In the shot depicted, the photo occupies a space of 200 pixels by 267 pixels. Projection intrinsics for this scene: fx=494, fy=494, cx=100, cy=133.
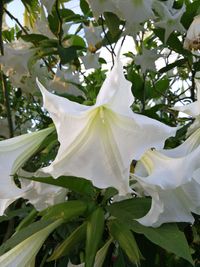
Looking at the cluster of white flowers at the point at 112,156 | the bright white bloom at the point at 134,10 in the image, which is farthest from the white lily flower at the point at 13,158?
the bright white bloom at the point at 134,10

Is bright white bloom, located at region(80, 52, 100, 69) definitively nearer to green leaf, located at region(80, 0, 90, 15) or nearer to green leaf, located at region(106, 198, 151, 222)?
green leaf, located at region(80, 0, 90, 15)

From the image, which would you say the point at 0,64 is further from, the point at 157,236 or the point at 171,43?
the point at 157,236

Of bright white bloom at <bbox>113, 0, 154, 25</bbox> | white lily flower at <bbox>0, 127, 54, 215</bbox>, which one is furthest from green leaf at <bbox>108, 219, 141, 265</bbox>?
bright white bloom at <bbox>113, 0, 154, 25</bbox>

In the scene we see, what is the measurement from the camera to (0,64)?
49.0 inches

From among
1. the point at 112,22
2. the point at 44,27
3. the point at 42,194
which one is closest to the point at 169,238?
the point at 42,194

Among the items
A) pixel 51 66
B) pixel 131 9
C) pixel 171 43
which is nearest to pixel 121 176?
pixel 131 9

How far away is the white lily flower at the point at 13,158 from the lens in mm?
592

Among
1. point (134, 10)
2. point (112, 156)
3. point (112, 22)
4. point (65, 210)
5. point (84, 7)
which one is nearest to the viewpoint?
point (112, 156)

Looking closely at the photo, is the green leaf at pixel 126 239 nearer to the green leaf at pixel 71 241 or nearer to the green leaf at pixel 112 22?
the green leaf at pixel 71 241

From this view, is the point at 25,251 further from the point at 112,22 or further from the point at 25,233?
the point at 112,22

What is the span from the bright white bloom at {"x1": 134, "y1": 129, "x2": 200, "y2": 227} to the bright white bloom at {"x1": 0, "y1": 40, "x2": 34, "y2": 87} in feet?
2.10

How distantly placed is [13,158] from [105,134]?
0.14 metres

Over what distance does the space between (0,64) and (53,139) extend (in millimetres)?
623

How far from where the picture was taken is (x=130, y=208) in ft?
2.09
